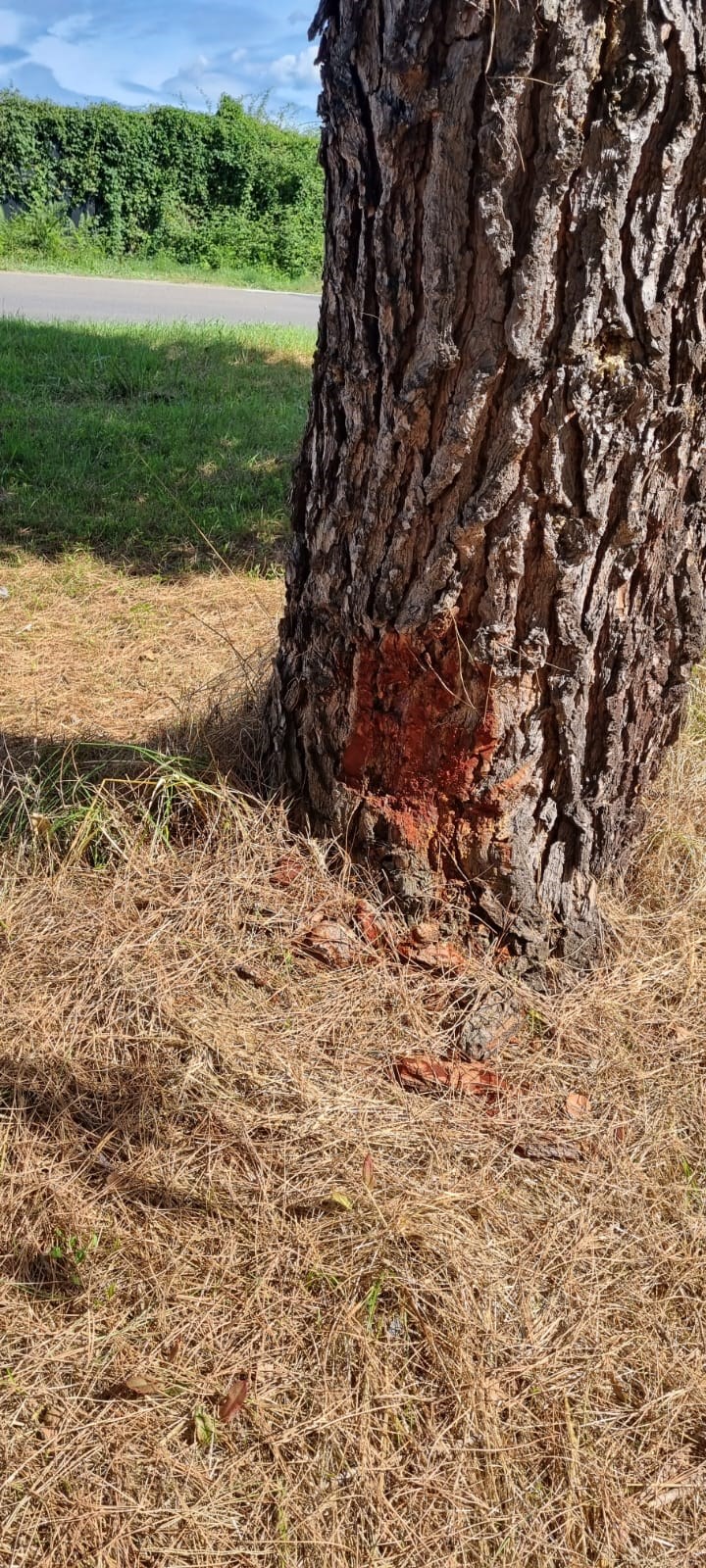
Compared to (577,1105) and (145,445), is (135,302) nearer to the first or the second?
Answer: (145,445)

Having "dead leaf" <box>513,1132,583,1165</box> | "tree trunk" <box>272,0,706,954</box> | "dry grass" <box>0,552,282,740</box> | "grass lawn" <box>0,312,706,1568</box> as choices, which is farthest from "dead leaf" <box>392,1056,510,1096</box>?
"dry grass" <box>0,552,282,740</box>

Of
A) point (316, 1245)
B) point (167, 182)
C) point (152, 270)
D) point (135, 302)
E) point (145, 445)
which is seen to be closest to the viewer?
point (316, 1245)

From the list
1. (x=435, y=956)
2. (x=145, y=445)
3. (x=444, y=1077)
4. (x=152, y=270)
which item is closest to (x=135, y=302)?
(x=152, y=270)

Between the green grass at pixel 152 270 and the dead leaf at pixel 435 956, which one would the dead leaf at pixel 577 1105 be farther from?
the green grass at pixel 152 270

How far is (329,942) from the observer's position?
228cm

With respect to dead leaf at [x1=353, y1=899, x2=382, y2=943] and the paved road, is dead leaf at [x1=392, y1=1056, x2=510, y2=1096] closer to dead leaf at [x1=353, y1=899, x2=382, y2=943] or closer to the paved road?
dead leaf at [x1=353, y1=899, x2=382, y2=943]

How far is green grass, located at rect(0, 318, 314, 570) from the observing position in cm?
500

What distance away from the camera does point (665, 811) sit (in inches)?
111

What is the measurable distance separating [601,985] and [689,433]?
121 centimetres

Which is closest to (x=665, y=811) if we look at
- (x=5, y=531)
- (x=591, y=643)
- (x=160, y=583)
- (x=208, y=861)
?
(x=591, y=643)

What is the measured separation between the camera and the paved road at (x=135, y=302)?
37.0 ft

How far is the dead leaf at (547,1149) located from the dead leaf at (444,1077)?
0.12m

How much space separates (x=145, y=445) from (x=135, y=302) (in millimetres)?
8237

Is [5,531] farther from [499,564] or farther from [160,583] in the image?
[499,564]
